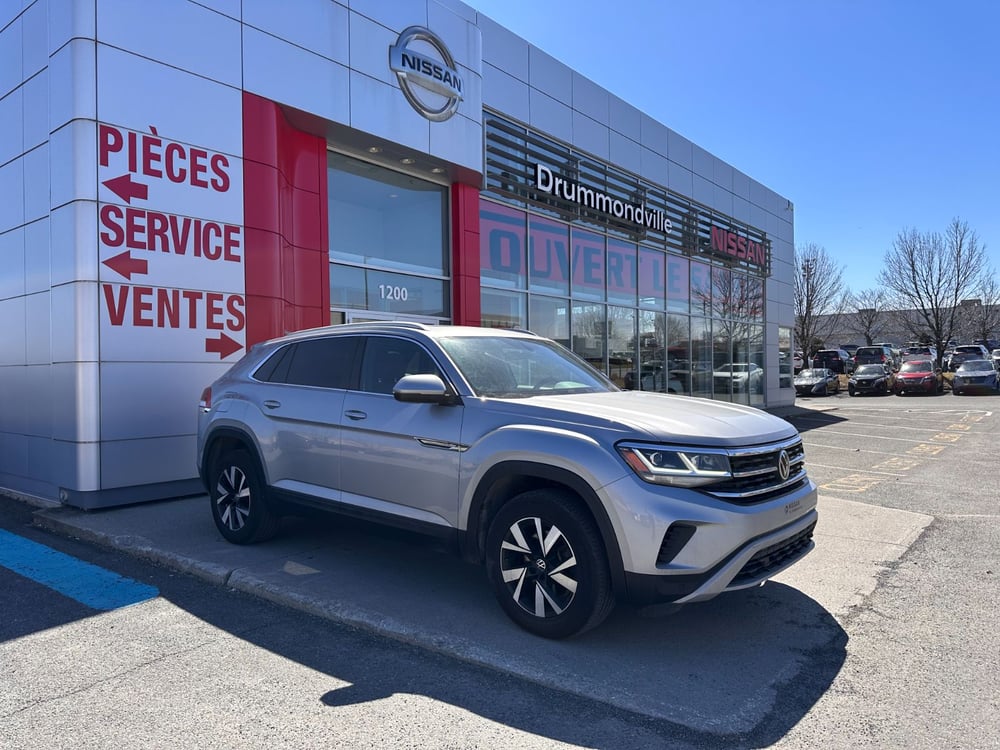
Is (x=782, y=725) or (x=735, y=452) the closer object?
(x=782, y=725)

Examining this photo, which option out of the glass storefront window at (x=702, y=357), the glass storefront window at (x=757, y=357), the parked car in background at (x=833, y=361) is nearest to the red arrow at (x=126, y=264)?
the glass storefront window at (x=702, y=357)

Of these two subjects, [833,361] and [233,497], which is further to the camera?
[833,361]

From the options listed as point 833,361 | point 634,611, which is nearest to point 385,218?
point 634,611

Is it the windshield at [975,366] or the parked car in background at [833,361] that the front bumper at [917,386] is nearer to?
the windshield at [975,366]

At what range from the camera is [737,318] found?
2247cm

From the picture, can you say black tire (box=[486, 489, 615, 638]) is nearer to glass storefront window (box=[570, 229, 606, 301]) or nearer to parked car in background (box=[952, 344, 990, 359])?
glass storefront window (box=[570, 229, 606, 301])

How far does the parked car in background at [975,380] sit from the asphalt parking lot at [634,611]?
82.5 ft

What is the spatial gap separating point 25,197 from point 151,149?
195cm

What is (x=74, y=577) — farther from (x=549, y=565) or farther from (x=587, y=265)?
(x=587, y=265)

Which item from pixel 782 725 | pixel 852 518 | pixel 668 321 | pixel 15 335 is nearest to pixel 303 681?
pixel 782 725

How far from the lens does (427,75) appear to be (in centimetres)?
1068

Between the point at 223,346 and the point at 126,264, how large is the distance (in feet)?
4.52

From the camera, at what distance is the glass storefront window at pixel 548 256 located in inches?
557

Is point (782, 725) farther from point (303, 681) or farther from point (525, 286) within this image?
point (525, 286)
